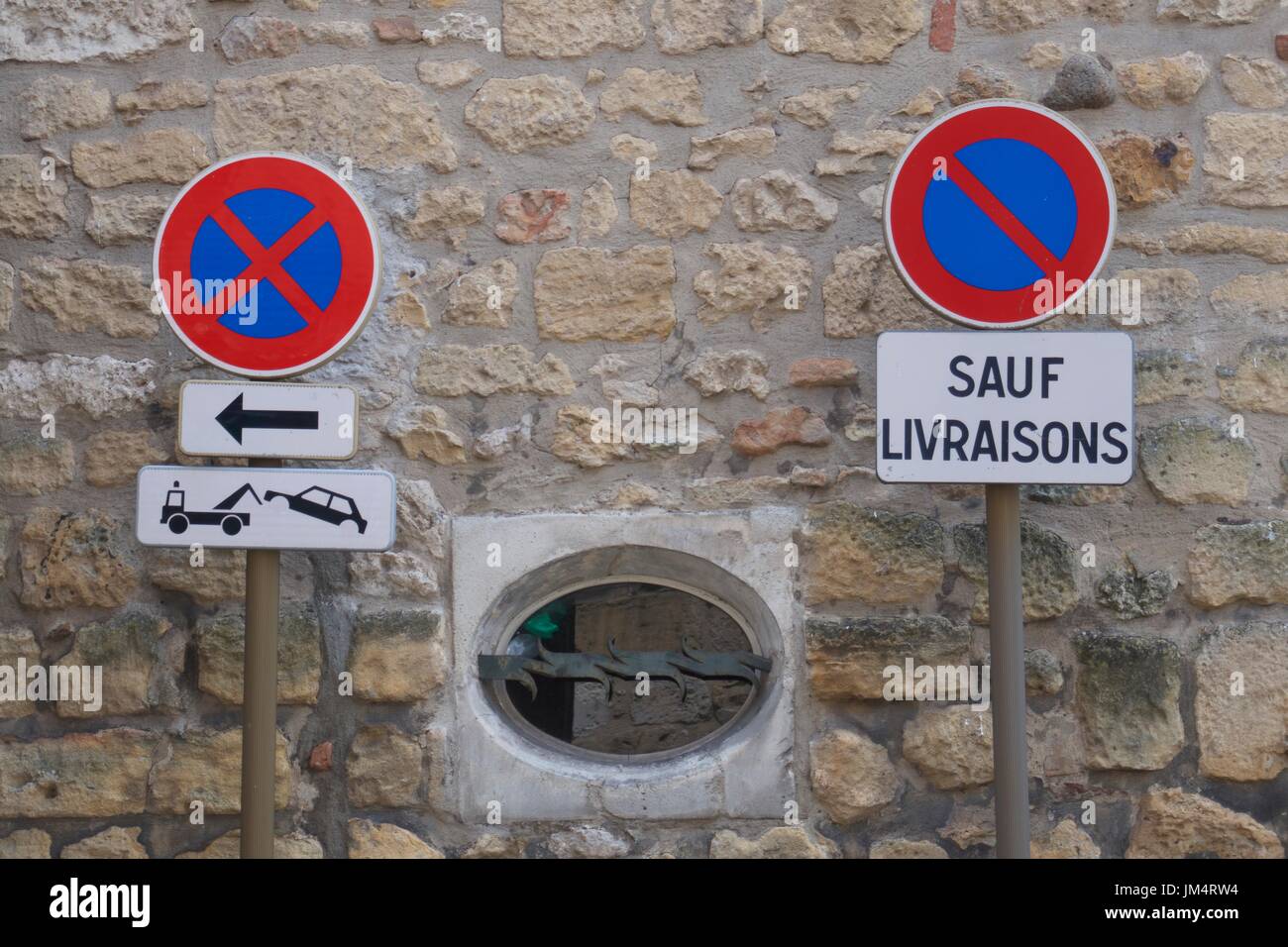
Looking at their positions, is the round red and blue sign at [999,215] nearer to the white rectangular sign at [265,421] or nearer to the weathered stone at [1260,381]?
the weathered stone at [1260,381]

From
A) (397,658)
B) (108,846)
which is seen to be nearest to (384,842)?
(397,658)

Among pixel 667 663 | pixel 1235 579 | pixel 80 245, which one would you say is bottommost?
pixel 667 663

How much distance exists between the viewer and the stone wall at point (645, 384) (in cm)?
302

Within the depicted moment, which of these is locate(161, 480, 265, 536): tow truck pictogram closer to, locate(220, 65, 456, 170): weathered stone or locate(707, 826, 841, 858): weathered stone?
locate(220, 65, 456, 170): weathered stone

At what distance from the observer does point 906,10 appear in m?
3.17

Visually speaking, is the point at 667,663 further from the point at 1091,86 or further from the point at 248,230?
the point at 1091,86

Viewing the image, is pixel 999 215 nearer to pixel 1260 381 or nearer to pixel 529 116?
pixel 1260 381

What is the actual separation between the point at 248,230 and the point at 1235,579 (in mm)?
2340

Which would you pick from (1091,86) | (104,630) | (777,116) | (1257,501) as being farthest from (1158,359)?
(104,630)

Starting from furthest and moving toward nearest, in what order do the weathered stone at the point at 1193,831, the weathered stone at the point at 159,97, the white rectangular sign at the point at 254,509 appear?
the weathered stone at the point at 159,97, the weathered stone at the point at 1193,831, the white rectangular sign at the point at 254,509

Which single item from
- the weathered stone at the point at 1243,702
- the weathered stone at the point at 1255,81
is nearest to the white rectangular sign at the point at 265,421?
the weathered stone at the point at 1243,702

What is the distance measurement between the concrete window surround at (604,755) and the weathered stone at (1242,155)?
4.33 ft

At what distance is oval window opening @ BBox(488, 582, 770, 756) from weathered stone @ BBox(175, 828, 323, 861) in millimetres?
564

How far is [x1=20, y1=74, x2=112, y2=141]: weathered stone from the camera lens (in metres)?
3.21
